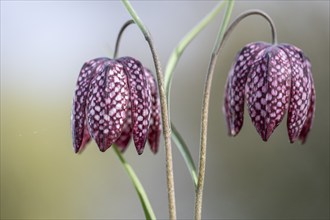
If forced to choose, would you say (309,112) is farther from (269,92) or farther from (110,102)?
(110,102)

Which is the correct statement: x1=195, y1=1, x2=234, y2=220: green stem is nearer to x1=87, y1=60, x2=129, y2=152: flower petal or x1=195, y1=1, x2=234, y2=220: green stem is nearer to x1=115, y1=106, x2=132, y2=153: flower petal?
x1=87, y1=60, x2=129, y2=152: flower petal

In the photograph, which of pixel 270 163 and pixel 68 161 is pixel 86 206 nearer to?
pixel 68 161

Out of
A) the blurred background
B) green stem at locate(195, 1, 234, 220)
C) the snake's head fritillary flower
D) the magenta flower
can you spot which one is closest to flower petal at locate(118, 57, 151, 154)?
the magenta flower

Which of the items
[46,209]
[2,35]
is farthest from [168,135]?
[2,35]

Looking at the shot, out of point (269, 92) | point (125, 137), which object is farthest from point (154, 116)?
point (269, 92)

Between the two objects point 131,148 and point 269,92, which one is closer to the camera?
point 269,92
